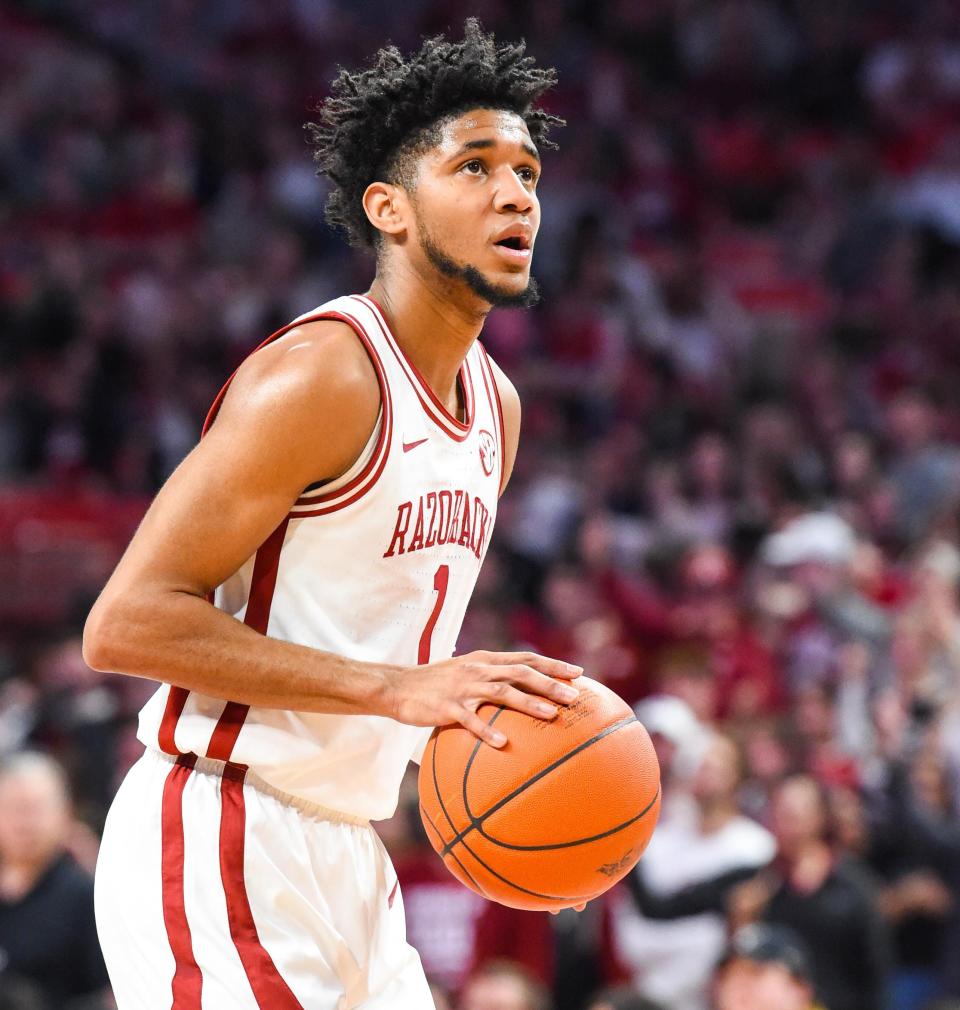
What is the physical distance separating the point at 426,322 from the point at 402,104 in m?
0.44

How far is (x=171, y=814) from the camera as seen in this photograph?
3.05m

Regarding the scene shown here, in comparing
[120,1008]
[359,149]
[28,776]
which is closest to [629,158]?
[28,776]

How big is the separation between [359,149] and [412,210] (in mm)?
234

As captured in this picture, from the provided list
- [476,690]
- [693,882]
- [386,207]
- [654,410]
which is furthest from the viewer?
[654,410]

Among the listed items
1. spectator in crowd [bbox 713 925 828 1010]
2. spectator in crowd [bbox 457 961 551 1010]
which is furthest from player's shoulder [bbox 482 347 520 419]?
spectator in crowd [bbox 457 961 551 1010]

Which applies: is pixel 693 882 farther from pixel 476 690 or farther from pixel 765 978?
pixel 476 690

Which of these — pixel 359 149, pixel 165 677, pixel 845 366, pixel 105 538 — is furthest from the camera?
pixel 845 366

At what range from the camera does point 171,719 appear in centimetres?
307

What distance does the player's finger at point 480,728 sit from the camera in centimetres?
275

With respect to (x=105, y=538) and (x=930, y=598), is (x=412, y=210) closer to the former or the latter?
(x=930, y=598)

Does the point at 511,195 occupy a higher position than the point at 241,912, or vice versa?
the point at 511,195

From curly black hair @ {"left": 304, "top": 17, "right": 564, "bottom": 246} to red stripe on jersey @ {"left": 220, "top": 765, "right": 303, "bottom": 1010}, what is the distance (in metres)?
1.19

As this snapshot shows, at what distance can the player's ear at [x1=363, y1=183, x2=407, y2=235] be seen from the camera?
3.27 m

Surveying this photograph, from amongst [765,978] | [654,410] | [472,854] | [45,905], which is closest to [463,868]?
[472,854]
